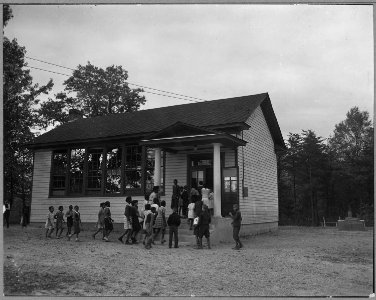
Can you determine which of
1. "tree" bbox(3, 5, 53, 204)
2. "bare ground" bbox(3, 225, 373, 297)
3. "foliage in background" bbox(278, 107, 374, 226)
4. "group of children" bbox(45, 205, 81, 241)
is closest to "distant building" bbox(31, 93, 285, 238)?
"tree" bbox(3, 5, 53, 204)

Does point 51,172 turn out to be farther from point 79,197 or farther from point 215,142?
point 215,142

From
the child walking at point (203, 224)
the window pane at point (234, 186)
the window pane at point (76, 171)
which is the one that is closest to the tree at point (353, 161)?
the window pane at point (234, 186)

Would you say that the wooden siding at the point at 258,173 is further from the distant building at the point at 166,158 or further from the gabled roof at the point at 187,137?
the gabled roof at the point at 187,137

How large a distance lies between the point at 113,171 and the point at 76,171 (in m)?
2.24

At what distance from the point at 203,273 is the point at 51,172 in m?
14.0

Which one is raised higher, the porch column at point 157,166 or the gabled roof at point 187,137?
the gabled roof at point 187,137

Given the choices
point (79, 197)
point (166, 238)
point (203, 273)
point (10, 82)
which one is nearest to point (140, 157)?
point (79, 197)

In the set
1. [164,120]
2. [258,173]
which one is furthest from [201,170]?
[164,120]

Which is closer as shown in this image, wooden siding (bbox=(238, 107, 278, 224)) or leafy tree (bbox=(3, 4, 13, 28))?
leafy tree (bbox=(3, 4, 13, 28))

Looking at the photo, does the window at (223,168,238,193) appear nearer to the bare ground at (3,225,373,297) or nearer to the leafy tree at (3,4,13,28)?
the bare ground at (3,225,373,297)

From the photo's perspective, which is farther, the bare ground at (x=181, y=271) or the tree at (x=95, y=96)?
the tree at (x=95, y=96)

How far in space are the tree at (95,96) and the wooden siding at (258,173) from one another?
1591 cm

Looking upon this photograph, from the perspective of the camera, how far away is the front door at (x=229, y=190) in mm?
16203

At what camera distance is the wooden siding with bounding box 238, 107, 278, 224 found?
17266mm
